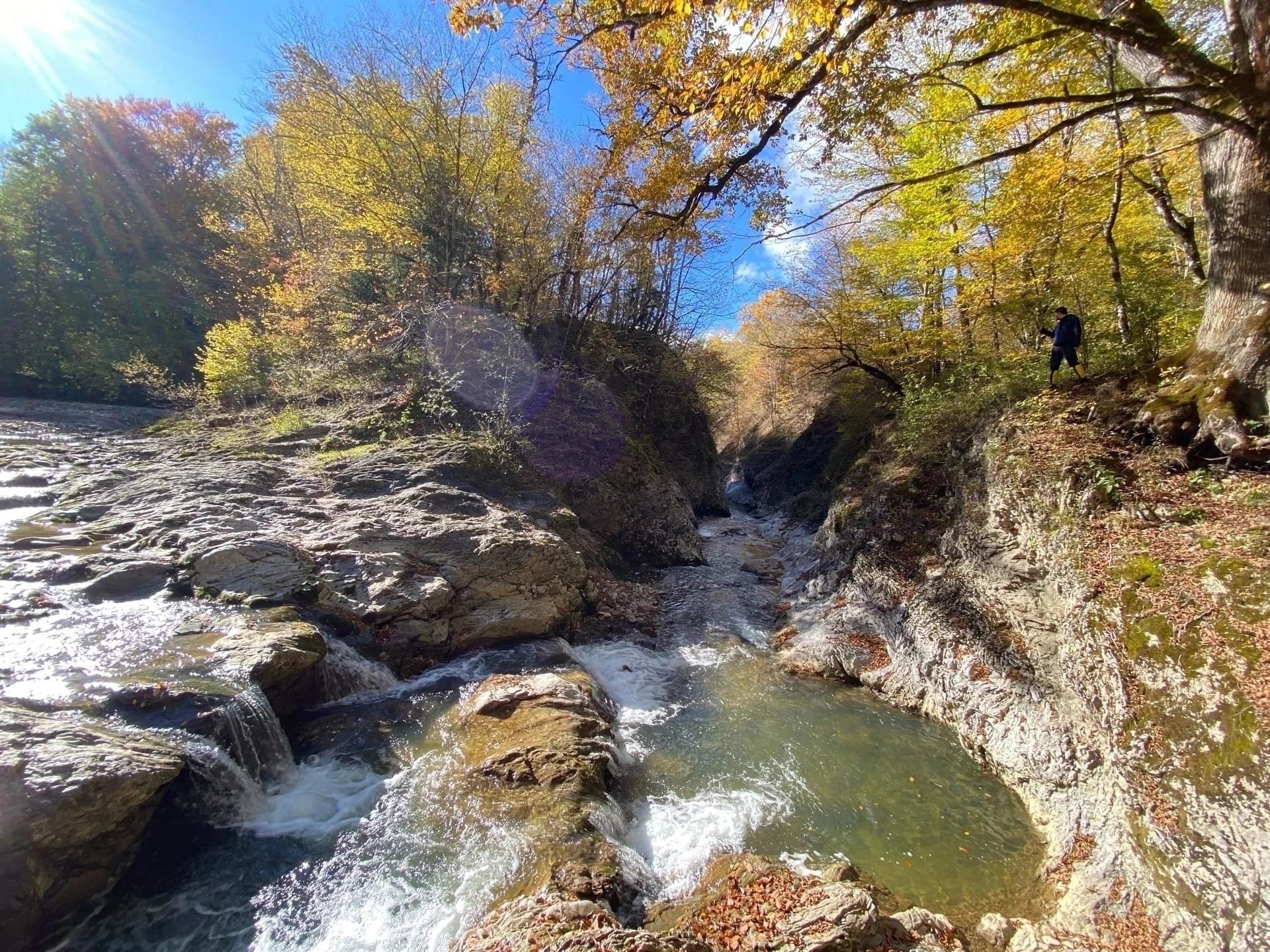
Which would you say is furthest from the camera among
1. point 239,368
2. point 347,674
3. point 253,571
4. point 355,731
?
point 239,368

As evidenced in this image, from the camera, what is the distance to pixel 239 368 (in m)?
16.8

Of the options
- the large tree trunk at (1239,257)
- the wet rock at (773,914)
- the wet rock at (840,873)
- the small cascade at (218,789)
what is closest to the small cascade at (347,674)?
the small cascade at (218,789)

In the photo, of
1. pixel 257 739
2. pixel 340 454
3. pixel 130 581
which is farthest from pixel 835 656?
pixel 340 454

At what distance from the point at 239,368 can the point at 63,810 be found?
17010 millimetres

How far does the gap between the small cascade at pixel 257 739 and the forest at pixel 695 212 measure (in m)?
7.13

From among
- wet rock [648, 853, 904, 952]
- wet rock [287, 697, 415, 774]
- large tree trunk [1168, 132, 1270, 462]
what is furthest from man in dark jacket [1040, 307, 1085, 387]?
wet rock [287, 697, 415, 774]

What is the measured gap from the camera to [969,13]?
5777 mm

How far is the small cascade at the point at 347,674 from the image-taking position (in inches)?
261

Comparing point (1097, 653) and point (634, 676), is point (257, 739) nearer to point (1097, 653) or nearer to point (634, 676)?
point (634, 676)

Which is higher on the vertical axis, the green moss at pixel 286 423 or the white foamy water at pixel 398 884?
the green moss at pixel 286 423

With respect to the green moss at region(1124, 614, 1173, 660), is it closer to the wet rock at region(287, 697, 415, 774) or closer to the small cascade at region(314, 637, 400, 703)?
the wet rock at region(287, 697, 415, 774)

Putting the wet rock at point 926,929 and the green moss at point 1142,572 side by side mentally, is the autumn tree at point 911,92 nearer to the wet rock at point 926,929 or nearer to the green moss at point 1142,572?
the green moss at point 1142,572

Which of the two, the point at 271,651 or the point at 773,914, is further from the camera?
the point at 271,651

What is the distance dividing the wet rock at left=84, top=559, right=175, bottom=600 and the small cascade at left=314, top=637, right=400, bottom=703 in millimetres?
2534
